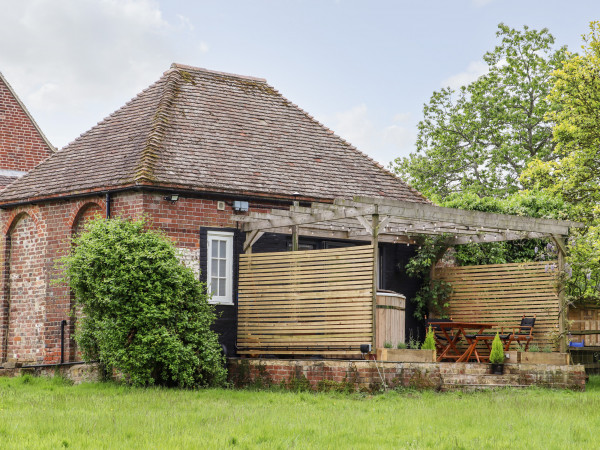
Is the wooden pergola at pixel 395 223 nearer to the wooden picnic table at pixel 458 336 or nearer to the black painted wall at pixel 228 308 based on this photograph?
the black painted wall at pixel 228 308

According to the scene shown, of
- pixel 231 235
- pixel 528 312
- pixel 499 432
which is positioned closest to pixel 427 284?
pixel 528 312

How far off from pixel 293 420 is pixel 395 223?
305 inches

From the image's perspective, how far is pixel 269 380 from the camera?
637 inches

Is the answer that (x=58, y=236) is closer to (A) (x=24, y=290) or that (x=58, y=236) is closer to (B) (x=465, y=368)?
(A) (x=24, y=290)

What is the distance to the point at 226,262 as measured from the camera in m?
19.0

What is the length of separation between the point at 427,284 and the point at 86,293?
8.18 m

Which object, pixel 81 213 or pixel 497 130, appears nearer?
pixel 81 213

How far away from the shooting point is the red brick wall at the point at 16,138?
26.2 metres

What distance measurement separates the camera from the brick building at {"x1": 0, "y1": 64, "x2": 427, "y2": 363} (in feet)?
60.5

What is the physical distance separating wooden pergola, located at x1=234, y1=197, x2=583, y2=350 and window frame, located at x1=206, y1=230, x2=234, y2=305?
51 cm

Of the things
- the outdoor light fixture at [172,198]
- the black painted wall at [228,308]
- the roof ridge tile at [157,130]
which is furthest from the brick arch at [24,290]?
the black painted wall at [228,308]

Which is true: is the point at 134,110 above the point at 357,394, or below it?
above

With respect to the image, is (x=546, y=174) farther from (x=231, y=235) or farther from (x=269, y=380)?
(x=269, y=380)

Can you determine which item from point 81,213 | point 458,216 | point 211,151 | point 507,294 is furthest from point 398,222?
point 81,213
